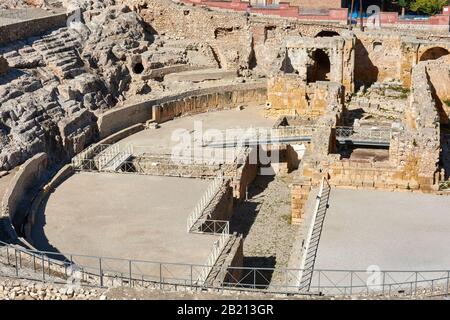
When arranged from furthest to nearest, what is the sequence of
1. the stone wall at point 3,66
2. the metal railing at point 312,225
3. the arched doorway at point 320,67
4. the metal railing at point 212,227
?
the arched doorway at point 320,67 → the stone wall at point 3,66 → the metal railing at point 212,227 → the metal railing at point 312,225

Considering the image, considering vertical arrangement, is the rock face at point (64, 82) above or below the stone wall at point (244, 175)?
above

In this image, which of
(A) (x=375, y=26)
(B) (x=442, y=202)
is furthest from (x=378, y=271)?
(A) (x=375, y=26)

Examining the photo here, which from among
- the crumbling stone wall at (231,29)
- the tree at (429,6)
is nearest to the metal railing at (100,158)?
the crumbling stone wall at (231,29)

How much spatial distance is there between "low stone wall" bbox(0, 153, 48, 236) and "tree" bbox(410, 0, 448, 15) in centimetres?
3057

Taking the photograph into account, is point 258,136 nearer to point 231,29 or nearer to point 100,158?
point 100,158

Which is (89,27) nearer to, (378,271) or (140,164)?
(140,164)

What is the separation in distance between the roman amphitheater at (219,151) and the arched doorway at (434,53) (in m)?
0.05

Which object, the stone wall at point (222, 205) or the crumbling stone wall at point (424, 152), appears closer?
the crumbling stone wall at point (424, 152)

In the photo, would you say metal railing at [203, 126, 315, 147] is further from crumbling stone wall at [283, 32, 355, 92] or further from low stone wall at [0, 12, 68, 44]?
low stone wall at [0, 12, 68, 44]

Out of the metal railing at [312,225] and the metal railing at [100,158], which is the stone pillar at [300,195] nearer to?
the metal railing at [312,225]

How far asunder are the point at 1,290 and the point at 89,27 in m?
23.6

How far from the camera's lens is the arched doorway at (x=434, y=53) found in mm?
36844

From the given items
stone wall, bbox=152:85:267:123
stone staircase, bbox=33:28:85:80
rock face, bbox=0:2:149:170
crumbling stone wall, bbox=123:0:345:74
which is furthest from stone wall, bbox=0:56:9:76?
crumbling stone wall, bbox=123:0:345:74

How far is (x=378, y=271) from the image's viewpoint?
62.3 feet
